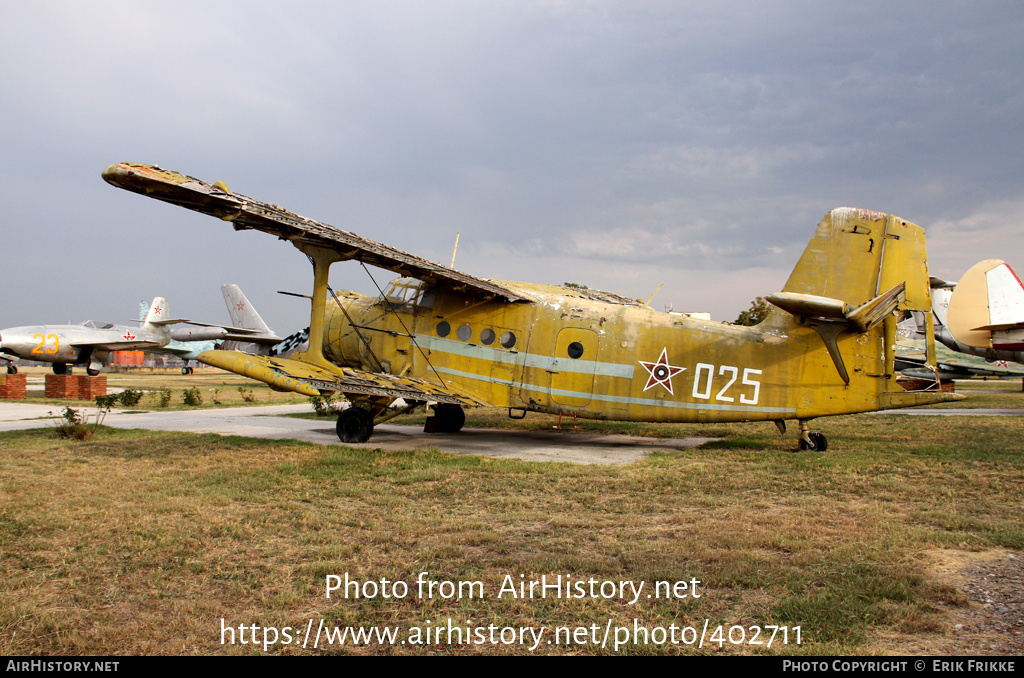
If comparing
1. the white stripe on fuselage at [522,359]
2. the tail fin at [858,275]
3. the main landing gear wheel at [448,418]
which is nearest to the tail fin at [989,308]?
the tail fin at [858,275]

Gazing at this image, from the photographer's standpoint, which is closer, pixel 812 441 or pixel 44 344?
pixel 812 441

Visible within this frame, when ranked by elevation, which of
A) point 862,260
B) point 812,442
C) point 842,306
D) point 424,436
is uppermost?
point 862,260

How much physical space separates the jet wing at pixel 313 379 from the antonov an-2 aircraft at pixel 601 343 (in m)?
0.04

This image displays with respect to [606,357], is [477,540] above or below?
below

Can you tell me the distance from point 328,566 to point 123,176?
7.33 m

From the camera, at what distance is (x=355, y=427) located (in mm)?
12320

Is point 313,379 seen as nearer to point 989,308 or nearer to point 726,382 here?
point 726,382

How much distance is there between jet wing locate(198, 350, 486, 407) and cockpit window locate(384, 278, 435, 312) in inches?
81.3

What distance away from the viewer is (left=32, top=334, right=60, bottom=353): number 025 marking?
30.5m

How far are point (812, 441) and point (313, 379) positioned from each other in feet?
31.3

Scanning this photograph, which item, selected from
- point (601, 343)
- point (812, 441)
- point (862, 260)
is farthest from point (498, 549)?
point (862, 260)
